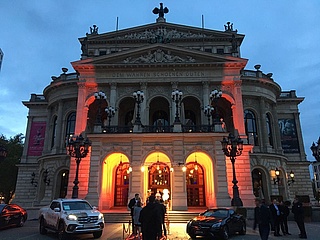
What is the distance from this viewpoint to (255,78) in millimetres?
35312

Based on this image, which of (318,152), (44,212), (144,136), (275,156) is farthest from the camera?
(275,156)

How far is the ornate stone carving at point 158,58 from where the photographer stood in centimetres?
3180

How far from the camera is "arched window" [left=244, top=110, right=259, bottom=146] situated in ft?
113

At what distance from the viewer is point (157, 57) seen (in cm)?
3192

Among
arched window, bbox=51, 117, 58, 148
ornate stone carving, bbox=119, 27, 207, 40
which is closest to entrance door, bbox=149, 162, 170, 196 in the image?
arched window, bbox=51, 117, 58, 148

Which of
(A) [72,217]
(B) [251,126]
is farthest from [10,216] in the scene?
(B) [251,126]

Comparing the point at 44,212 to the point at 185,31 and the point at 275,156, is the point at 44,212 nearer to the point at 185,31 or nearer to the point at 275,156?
the point at 275,156

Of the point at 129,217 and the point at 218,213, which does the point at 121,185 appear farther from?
the point at 218,213

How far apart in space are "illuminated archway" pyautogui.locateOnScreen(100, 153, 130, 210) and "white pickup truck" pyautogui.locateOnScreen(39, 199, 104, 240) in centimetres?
1169

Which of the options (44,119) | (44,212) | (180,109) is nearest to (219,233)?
(44,212)

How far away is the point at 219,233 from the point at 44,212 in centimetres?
924

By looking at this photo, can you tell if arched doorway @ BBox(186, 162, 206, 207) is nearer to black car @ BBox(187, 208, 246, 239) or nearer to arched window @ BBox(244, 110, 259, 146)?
arched window @ BBox(244, 110, 259, 146)

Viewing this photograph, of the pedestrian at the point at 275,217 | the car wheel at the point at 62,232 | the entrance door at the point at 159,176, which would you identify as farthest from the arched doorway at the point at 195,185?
the car wheel at the point at 62,232

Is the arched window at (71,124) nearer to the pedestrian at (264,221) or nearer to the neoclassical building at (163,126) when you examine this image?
the neoclassical building at (163,126)
